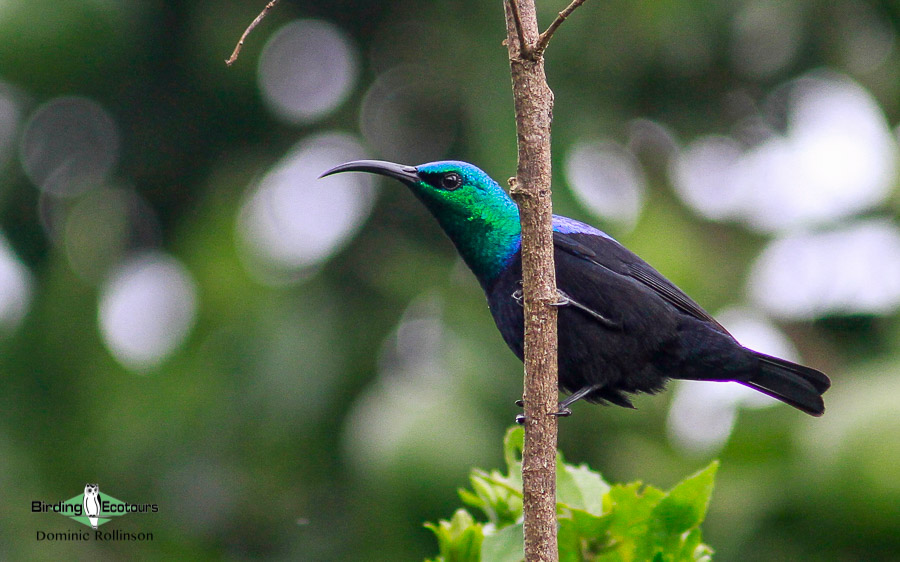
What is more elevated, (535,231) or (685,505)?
(535,231)

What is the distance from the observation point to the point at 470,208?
344 centimetres

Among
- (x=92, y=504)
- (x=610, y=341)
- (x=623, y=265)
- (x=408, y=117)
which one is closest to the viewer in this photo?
(x=610, y=341)

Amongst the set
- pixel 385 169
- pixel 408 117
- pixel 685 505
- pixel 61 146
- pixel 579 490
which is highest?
pixel 61 146

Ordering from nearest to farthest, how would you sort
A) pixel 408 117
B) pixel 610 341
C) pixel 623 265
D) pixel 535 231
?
pixel 535 231 → pixel 610 341 → pixel 623 265 → pixel 408 117

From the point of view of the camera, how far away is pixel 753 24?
731 cm

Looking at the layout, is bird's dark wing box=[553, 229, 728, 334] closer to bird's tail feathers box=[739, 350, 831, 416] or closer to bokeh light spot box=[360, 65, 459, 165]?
bird's tail feathers box=[739, 350, 831, 416]

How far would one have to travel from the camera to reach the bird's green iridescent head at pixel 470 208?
342 cm

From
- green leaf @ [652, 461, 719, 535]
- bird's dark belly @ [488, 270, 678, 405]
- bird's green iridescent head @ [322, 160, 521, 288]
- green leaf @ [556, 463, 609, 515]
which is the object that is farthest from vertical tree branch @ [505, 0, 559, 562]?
bird's green iridescent head @ [322, 160, 521, 288]

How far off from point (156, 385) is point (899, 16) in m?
6.19

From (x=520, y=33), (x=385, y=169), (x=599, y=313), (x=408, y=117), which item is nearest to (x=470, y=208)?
(x=385, y=169)

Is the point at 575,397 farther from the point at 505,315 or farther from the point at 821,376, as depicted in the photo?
the point at 821,376

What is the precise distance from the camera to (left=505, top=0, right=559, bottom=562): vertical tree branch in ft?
7.57

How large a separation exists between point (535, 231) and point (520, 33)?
466 millimetres

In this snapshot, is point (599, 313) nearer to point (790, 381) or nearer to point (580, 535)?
point (790, 381)
